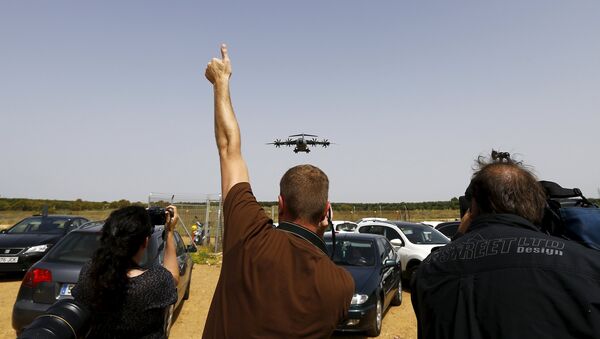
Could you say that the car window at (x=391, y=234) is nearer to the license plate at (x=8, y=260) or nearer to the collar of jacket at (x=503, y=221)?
the collar of jacket at (x=503, y=221)

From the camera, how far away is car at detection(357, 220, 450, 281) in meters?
10.1

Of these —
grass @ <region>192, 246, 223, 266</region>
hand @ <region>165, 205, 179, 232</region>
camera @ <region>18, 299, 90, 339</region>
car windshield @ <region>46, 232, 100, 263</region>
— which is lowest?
grass @ <region>192, 246, 223, 266</region>

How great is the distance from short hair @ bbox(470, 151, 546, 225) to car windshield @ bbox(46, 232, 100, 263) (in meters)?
4.93

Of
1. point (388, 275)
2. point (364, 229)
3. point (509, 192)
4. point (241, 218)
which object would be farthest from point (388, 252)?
point (241, 218)

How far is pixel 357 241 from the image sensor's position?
800cm

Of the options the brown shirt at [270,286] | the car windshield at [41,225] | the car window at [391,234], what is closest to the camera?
the brown shirt at [270,286]

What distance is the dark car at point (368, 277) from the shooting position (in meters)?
5.98

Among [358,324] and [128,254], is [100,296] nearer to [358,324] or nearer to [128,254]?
[128,254]

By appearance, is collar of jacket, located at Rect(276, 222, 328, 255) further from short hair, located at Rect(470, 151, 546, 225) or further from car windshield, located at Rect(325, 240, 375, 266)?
car windshield, located at Rect(325, 240, 375, 266)

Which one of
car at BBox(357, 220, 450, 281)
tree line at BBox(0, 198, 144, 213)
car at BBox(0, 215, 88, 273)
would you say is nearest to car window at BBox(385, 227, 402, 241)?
car at BBox(357, 220, 450, 281)

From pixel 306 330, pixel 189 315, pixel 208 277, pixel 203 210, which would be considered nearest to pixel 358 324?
pixel 189 315

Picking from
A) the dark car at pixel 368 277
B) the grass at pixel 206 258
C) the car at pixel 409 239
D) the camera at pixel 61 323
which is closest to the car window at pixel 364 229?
the car at pixel 409 239

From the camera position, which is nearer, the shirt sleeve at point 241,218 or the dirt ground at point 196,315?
the shirt sleeve at point 241,218

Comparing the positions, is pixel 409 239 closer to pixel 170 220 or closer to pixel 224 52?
pixel 170 220
